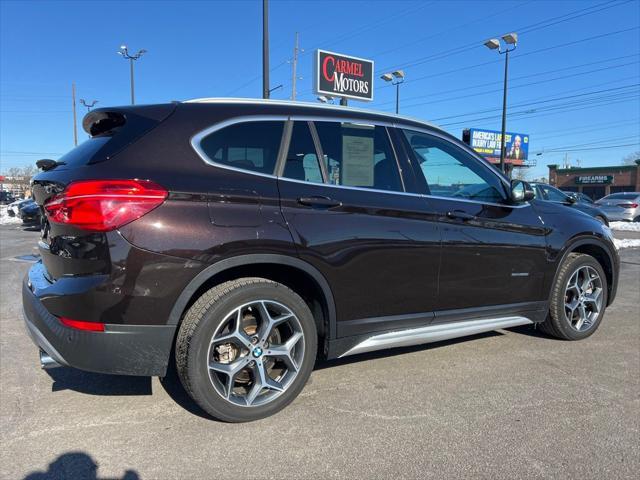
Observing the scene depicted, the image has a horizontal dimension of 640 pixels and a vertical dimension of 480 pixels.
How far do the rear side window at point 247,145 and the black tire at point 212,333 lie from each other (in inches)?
27.4

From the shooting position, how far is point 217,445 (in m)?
2.64

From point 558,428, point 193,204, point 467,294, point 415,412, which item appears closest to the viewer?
point 193,204

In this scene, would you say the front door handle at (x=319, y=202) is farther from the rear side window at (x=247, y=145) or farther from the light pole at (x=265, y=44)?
the light pole at (x=265, y=44)

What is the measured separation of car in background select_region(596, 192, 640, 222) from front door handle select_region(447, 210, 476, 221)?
728 inches

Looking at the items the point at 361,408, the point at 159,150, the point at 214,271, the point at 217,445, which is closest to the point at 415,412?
the point at 361,408

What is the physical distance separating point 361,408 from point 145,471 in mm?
1311

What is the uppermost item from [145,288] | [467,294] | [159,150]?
[159,150]

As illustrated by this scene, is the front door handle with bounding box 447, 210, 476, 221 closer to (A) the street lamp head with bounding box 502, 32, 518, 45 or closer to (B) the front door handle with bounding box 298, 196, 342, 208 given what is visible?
(B) the front door handle with bounding box 298, 196, 342, 208

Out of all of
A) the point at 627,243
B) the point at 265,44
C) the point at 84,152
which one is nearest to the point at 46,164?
the point at 84,152

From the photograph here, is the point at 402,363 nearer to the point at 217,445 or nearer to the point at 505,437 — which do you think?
the point at 505,437

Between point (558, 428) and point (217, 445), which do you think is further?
point (558, 428)

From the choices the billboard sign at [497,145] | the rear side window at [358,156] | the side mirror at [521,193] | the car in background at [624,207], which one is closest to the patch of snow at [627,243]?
the car in background at [624,207]

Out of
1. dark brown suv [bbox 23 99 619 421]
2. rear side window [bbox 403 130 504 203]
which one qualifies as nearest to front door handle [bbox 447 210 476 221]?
dark brown suv [bbox 23 99 619 421]

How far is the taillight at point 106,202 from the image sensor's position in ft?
8.14
